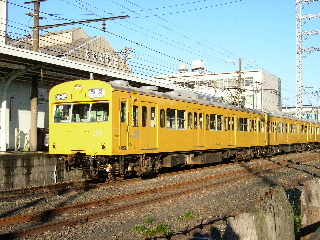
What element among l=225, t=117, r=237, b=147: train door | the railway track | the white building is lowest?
the railway track

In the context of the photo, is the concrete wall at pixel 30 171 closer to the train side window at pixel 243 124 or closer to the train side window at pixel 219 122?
the train side window at pixel 219 122

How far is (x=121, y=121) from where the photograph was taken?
1188 centimetres

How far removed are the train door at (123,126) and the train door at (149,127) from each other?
2.65 ft

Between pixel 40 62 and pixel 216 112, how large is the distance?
7809mm

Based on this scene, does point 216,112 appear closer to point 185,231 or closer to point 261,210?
point 185,231

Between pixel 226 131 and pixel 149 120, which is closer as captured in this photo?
pixel 149 120

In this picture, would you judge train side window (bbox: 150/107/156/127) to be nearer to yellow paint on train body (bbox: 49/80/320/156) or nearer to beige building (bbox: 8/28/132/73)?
yellow paint on train body (bbox: 49/80/320/156)

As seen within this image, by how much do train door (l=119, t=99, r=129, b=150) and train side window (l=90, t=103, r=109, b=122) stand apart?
48cm

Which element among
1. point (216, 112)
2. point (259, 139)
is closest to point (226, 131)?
point (216, 112)

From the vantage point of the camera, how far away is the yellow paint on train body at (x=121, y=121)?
11680mm

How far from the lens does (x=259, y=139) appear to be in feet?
75.2

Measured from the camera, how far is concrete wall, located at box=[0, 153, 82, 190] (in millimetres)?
12336

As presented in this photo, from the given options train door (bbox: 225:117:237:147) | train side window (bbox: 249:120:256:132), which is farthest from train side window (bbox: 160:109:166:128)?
train side window (bbox: 249:120:256:132)

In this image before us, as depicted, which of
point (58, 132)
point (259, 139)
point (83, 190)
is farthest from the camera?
point (259, 139)
